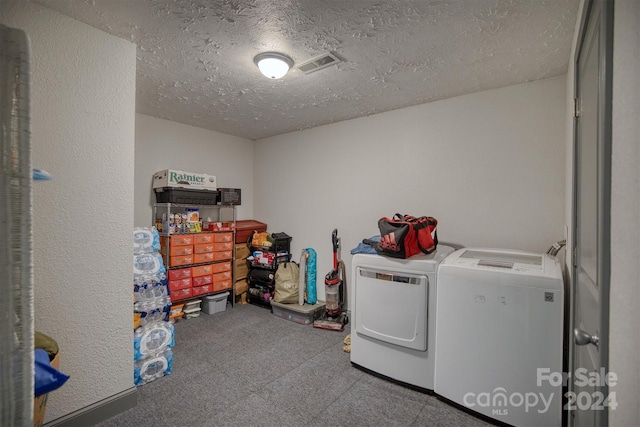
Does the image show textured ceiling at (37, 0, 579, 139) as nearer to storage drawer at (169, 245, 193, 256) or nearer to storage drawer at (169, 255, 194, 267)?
storage drawer at (169, 245, 193, 256)

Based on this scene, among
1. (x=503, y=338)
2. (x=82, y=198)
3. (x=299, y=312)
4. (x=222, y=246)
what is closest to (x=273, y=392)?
(x=299, y=312)

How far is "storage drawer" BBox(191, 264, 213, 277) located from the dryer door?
6.81ft

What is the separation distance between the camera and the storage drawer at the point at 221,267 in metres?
3.77

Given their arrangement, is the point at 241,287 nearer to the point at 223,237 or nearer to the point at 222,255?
the point at 222,255

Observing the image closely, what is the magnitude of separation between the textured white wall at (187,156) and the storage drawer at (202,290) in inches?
39.9

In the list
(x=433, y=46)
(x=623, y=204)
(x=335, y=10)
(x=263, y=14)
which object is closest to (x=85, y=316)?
(x=263, y=14)

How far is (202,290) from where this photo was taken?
363 centimetres

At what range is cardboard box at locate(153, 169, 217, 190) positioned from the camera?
3.45 meters

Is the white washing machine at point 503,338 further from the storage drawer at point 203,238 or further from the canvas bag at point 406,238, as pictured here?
the storage drawer at point 203,238

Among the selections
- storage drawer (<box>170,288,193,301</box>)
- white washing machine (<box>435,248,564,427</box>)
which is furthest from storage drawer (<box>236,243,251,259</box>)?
white washing machine (<box>435,248,564,427</box>)

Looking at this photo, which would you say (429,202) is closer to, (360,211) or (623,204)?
(360,211)

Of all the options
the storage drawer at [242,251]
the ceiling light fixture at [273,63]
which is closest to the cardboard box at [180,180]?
the storage drawer at [242,251]

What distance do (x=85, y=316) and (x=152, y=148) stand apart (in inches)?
96.4

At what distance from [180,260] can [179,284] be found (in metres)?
0.28
